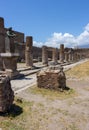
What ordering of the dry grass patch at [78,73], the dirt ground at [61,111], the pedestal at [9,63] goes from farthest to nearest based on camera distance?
the dry grass patch at [78,73] → the pedestal at [9,63] → the dirt ground at [61,111]

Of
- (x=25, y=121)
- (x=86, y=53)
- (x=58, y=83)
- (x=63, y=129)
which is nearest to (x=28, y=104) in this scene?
(x=25, y=121)

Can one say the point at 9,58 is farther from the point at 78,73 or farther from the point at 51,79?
the point at 78,73

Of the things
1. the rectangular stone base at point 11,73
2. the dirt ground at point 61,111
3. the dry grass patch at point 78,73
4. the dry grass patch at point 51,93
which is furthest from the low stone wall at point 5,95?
the dry grass patch at point 78,73

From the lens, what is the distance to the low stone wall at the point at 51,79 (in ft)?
30.2

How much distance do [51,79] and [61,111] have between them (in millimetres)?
3143

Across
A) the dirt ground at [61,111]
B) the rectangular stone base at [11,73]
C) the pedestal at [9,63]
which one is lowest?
the dirt ground at [61,111]

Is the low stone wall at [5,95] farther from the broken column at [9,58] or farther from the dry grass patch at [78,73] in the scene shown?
the dry grass patch at [78,73]

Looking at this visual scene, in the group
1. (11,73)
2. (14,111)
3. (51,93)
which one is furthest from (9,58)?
(14,111)

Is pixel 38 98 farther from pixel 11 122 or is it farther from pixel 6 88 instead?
pixel 11 122

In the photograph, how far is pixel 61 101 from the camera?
7.45 m


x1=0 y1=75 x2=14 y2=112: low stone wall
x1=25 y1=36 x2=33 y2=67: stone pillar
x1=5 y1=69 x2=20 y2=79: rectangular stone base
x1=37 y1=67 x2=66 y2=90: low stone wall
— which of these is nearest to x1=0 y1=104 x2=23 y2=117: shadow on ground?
x1=0 y1=75 x2=14 y2=112: low stone wall

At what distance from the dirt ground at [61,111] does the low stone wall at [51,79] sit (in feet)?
3.25

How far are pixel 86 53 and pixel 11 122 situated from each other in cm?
5919

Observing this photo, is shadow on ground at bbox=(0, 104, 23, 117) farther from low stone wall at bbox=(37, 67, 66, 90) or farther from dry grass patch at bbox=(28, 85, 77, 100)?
low stone wall at bbox=(37, 67, 66, 90)
